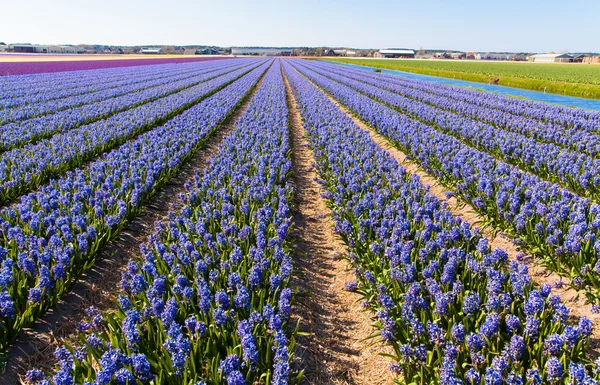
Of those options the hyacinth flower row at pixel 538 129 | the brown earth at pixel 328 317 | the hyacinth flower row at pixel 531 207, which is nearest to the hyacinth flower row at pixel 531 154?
the hyacinth flower row at pixel 538 129

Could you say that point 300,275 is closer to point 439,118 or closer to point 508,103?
point 439,118

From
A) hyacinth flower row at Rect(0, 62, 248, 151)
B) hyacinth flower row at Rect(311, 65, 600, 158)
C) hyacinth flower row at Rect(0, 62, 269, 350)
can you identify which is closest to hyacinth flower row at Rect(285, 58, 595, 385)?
hyacinth flower row at Rect(0, 62, 269, 350)

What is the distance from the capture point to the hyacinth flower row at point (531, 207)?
6.08 metres

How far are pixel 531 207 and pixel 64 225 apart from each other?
8.62m

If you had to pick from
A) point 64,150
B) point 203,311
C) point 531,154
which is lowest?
point 203,311

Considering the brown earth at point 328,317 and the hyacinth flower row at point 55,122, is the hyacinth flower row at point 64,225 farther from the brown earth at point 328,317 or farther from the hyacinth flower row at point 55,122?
the hyacinth flower row at point 55,122

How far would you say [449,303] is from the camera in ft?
15.2

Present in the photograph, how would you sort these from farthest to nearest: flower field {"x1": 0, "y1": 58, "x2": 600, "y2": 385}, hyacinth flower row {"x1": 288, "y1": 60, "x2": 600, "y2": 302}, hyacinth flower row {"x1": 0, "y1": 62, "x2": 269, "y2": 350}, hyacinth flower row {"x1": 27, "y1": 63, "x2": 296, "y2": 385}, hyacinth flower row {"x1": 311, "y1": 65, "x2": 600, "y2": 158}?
hyacinth flower row {"x1": 311, "y1": 65, "x2": 600, "y2": 158}, hyacinth flower row {"x1": 288, "y1": 60, "x2": 600, "y2": 302}, hyacinth flower row {"x1": 0, "y1": 62, "x2": 269, "y2": 350}, flower field {"x1": 0, "y1": 58, "x2": 600, "y2": 385}, hyacinth flower row {"x1": 27, "y1": 63, "x2": 296, "y2": 385}

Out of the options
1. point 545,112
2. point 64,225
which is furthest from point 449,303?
point 545,112

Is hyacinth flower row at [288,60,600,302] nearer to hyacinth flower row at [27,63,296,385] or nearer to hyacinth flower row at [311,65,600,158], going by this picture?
hyacinth flower row at [311,65,600,158]

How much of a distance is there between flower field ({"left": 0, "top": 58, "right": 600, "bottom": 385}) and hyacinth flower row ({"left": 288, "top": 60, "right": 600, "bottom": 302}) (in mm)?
47

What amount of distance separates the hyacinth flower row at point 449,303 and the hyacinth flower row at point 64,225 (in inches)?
170

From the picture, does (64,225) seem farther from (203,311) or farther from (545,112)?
(545,112)

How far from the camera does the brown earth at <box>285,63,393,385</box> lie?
4.68 meters
